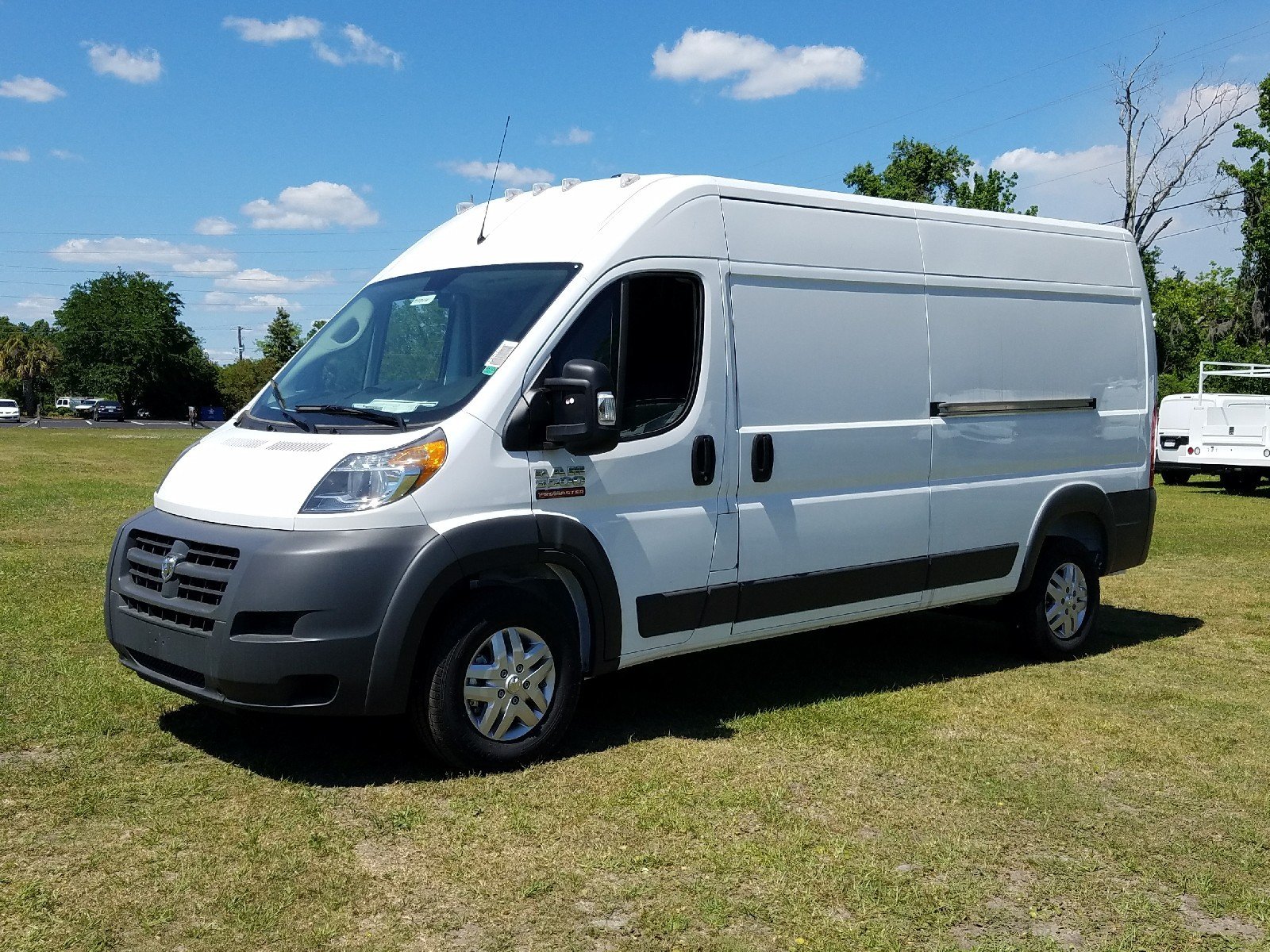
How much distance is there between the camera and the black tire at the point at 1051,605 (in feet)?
25.9

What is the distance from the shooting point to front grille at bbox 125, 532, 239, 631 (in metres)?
5.02

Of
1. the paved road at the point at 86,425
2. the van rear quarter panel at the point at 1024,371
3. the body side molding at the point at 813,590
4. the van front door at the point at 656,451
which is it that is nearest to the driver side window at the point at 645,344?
the van front door at the point at 656,451

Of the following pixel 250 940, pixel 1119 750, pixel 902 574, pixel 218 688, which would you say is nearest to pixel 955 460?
pixel 902 574

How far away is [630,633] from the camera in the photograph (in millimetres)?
5793

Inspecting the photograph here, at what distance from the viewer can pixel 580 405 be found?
530cm

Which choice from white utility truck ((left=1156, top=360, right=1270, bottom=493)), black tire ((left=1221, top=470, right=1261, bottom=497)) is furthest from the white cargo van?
black tire ((left=1221, top=470, right=1261, bottom=497))

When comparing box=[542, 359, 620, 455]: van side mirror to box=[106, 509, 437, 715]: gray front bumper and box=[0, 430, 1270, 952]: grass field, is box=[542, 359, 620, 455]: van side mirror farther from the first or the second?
box=[0, 430, 1270, 952]: grass field

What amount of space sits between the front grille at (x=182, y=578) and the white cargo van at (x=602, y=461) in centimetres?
2

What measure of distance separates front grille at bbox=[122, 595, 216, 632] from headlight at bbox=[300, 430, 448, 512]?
0.61m

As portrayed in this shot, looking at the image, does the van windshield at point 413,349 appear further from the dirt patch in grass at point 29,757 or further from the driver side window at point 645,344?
the dirt patch in grass at point 29,757

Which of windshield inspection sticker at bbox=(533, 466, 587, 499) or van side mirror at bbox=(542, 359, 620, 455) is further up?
van side mirror at bbox=(542, 359, 620, 455)

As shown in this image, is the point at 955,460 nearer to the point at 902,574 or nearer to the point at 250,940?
the point at 902,574

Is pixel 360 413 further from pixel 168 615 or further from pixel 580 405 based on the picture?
pixel 168 615

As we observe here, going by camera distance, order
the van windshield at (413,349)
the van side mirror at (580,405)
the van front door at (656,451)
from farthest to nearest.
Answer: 1. the van front door at (656,451)
2. the van windshield at (413,349)
3. the van side mirror at (580,405)
